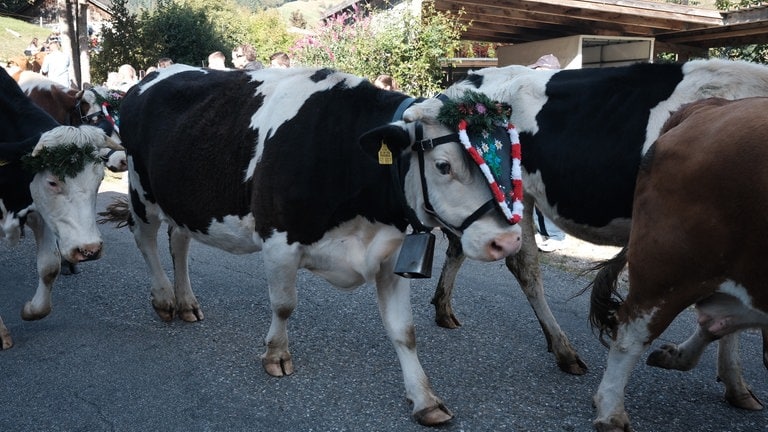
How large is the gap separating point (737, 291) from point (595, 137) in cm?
139

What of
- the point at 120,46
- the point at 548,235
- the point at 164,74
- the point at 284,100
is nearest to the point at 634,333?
the point at 284,100

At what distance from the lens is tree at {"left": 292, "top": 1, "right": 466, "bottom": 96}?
12070mm

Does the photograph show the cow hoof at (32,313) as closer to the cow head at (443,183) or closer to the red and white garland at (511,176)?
the cow head at (443,183)

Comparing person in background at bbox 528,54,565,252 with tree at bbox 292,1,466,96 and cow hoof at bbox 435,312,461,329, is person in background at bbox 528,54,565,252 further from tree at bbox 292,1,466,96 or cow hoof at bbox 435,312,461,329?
tree at bbox 292,1,466,96

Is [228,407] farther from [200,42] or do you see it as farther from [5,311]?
[200,42]

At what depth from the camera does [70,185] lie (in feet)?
13.9

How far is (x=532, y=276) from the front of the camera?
4488 mm

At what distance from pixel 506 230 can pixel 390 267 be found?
0.88 m

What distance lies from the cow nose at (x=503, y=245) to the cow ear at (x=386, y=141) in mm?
650

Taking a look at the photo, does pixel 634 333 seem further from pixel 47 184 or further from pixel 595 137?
pixel 47 184

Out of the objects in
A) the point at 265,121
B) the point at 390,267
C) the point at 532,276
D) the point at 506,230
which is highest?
the point at 265,121

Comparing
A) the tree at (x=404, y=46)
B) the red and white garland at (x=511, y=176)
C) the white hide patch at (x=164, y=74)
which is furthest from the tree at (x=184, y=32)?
the red and white garland at (x=511, y=176)

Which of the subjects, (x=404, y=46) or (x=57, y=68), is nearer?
(x=404, y=46)

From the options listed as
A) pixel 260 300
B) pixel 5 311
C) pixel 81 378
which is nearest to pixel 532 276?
pixel 260 300
